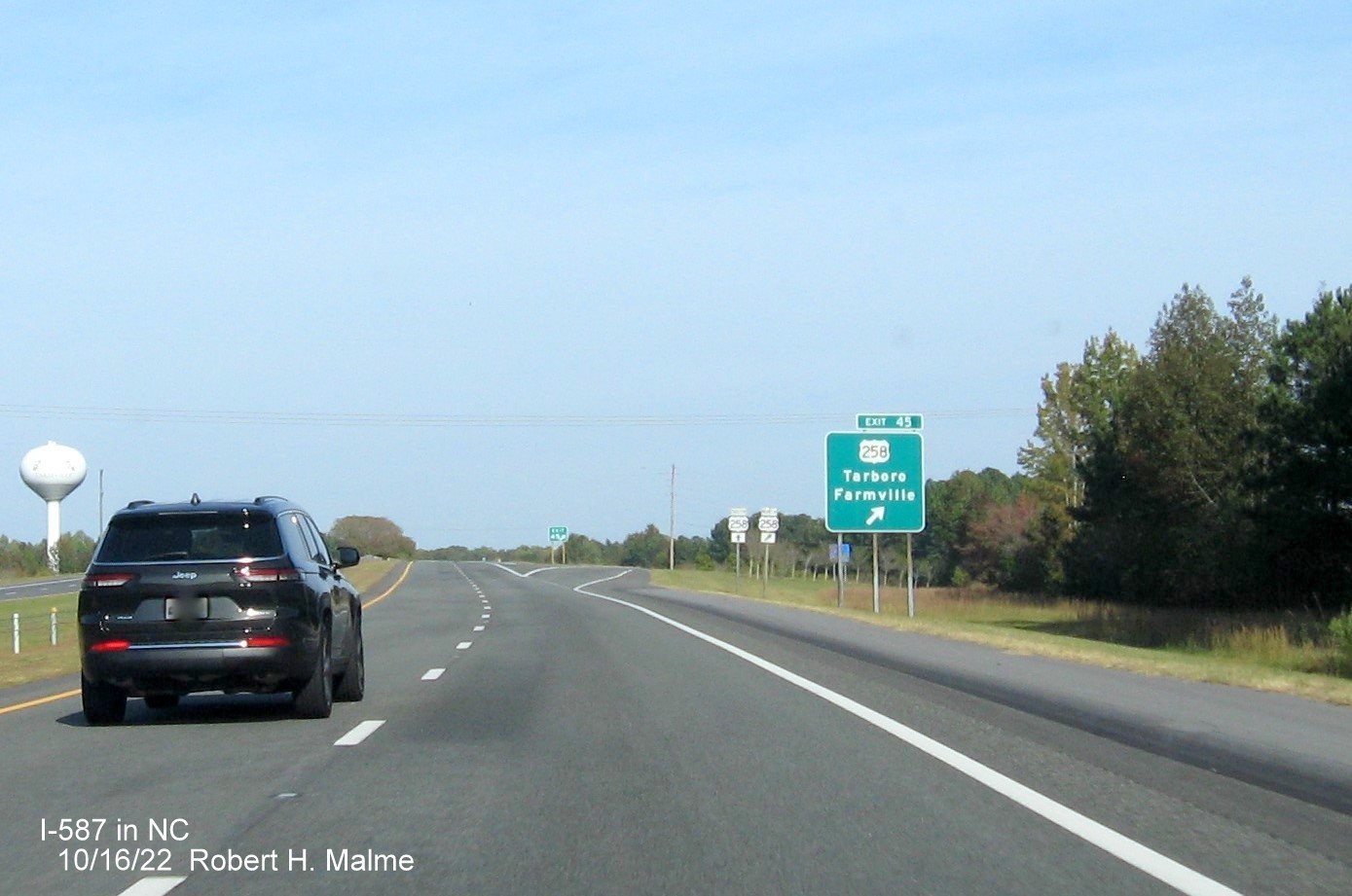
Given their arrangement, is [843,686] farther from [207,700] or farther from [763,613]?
[763,613]

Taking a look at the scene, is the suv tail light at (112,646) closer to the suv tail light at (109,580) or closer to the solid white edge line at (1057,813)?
the suv tail light at (109,580)

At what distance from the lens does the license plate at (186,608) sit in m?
13.1

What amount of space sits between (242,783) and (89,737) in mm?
3426

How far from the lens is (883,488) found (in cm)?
3984

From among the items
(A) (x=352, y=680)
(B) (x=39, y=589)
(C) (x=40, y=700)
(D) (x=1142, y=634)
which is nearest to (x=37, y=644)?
(C) (x=40, y=700)

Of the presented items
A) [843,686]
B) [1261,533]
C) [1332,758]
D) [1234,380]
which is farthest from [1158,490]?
[1332,758]

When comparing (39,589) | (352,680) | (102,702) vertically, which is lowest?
(39,589)

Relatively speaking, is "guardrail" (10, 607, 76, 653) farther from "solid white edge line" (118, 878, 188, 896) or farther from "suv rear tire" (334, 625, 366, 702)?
"solid white edge line" (118, 878, 188, 896)

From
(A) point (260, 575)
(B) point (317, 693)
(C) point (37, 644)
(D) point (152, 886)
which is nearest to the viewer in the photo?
(D) point (152, 886)

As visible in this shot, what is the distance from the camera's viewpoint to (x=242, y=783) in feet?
33.9

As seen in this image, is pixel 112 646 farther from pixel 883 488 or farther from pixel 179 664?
pixel 883 488

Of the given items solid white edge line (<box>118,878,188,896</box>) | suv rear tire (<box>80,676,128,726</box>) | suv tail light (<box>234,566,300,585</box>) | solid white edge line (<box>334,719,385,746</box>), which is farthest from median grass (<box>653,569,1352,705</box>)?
solid white edge line (<box>118,878,188,896</box>)

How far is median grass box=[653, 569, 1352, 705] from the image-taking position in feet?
61.7

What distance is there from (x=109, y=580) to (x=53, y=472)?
309 ft
